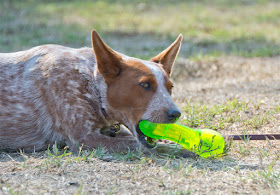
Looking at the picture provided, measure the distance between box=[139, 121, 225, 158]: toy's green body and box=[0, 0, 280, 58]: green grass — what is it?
148 inches

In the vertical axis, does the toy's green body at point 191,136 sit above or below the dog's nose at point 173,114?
Answer: below

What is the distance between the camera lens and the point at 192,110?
4879 millimetres

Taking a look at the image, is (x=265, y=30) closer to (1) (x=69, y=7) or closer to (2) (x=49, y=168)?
(1) (x=69, y=7)

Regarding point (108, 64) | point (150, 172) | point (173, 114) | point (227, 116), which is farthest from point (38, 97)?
point (227, 116)

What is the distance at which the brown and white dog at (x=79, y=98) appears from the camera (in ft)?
11.7

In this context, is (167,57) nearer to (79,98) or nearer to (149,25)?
(79,98)

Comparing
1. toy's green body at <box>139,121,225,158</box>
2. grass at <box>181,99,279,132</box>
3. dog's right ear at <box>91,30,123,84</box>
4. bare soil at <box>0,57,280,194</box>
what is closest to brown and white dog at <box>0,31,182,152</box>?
dog's right ear at <box>91,30,123,84</box>

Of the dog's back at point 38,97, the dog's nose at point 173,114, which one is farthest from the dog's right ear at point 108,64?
the dog's nose at point 173,114

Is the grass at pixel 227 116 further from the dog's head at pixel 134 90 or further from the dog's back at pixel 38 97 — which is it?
the dog's back at pixel 38 97

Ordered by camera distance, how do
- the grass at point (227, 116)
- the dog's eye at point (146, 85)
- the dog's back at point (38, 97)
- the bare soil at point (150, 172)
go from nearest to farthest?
the bare soil at point (150, 172), the dog's eye at point (146, 85), the dog's back at point (38, 97), the grass at point (227, 116)

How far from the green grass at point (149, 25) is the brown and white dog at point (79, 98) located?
353 centimetres

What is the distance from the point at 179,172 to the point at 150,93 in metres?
0.81

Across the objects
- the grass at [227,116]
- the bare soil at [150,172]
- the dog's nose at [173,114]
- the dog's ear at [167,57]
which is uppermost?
the dog's ear at [167,57]

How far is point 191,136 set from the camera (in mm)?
3615
